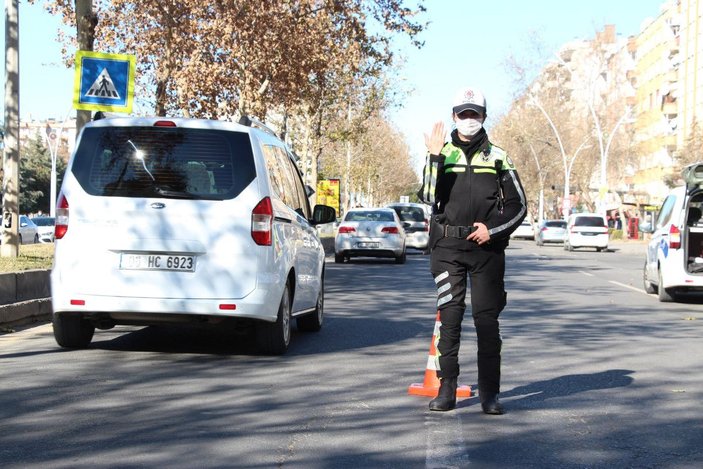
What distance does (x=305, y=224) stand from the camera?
11297 millimetres

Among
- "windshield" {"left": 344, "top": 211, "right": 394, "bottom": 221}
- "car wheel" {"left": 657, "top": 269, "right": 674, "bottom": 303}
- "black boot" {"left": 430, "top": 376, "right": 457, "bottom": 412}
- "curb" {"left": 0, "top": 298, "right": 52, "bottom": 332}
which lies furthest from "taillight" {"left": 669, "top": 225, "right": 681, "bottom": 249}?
"windshield" {"left": 344, "top": 211, "right": 394, "bottom": 221}

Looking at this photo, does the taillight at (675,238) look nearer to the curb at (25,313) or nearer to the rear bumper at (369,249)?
the curb at (25,313)

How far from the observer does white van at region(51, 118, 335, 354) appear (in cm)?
922

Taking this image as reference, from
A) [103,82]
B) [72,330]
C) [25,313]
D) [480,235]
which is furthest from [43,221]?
[480,235]

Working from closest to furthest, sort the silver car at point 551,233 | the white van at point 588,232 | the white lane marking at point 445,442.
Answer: the white lane marking at point 445,442
the white van at point 588,232
the silver car at point 551,233

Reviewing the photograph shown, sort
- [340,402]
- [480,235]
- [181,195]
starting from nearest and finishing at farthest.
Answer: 1. [480,235]
2. [340,402]
3. [181,195]

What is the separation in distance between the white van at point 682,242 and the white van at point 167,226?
9400mm

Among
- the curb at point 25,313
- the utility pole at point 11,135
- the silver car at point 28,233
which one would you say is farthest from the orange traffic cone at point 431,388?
the silver car at point 28,233

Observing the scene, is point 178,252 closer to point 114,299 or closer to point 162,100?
point 114,299

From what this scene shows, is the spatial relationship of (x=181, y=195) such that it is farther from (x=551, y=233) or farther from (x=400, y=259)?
(x=551, y=233)

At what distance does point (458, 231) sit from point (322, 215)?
494 cm

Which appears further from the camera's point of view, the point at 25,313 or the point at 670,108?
the point at 670,108

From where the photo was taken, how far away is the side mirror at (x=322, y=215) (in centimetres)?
1189

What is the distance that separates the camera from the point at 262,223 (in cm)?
933
